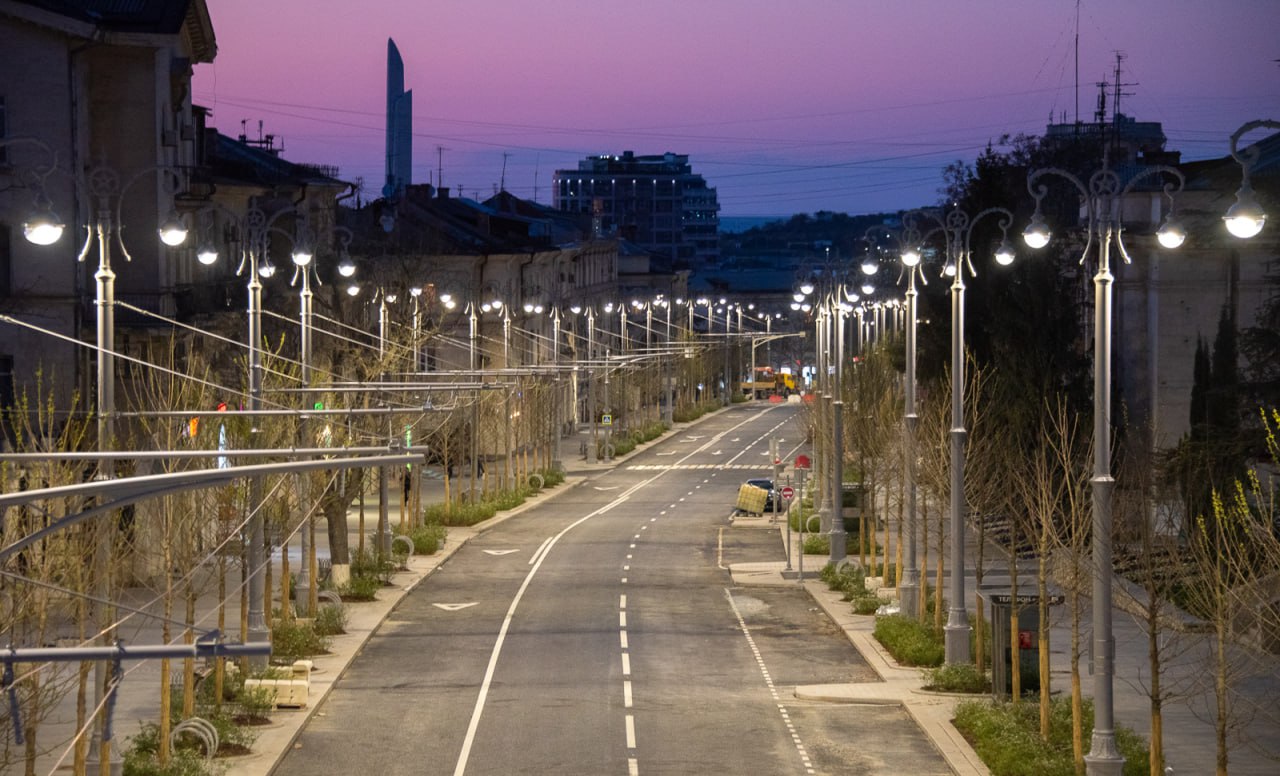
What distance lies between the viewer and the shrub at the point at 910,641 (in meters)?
32.8

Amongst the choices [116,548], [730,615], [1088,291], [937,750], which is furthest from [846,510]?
[116,548]

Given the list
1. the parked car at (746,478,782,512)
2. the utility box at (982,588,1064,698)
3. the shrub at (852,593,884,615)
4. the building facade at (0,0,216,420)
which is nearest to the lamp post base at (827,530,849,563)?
the shrub at (852,593,884,615)

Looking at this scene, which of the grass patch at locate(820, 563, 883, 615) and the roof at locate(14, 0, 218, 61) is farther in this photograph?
the roof at locate(14, 0, 218, 61)

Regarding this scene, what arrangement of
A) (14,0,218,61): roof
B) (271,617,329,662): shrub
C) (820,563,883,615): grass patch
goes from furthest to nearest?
(14,0,218,61): roof
(820,563,883,615): grass patch
(271,617,329,662): shrub

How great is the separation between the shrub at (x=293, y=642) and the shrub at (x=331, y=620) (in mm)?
1139

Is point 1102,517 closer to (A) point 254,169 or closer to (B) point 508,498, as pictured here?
(A) point 254,169

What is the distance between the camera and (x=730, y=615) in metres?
41.5

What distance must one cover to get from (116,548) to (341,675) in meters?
9.20

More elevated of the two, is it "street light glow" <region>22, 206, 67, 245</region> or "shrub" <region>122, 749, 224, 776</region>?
"street light glow" <region>22, 206, 67, 245</region>

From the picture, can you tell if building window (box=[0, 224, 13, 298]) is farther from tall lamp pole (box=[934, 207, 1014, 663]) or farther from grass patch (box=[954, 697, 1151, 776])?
grass patch (box=[954, 697, 1151, 776])

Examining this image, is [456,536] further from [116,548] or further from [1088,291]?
[116,548]

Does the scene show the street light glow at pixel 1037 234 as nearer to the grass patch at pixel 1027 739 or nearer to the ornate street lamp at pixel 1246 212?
the ornate street lamp at pixel 1246 212

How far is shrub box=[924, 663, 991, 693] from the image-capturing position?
30.3m

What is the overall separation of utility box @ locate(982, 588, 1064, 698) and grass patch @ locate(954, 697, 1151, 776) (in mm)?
463
